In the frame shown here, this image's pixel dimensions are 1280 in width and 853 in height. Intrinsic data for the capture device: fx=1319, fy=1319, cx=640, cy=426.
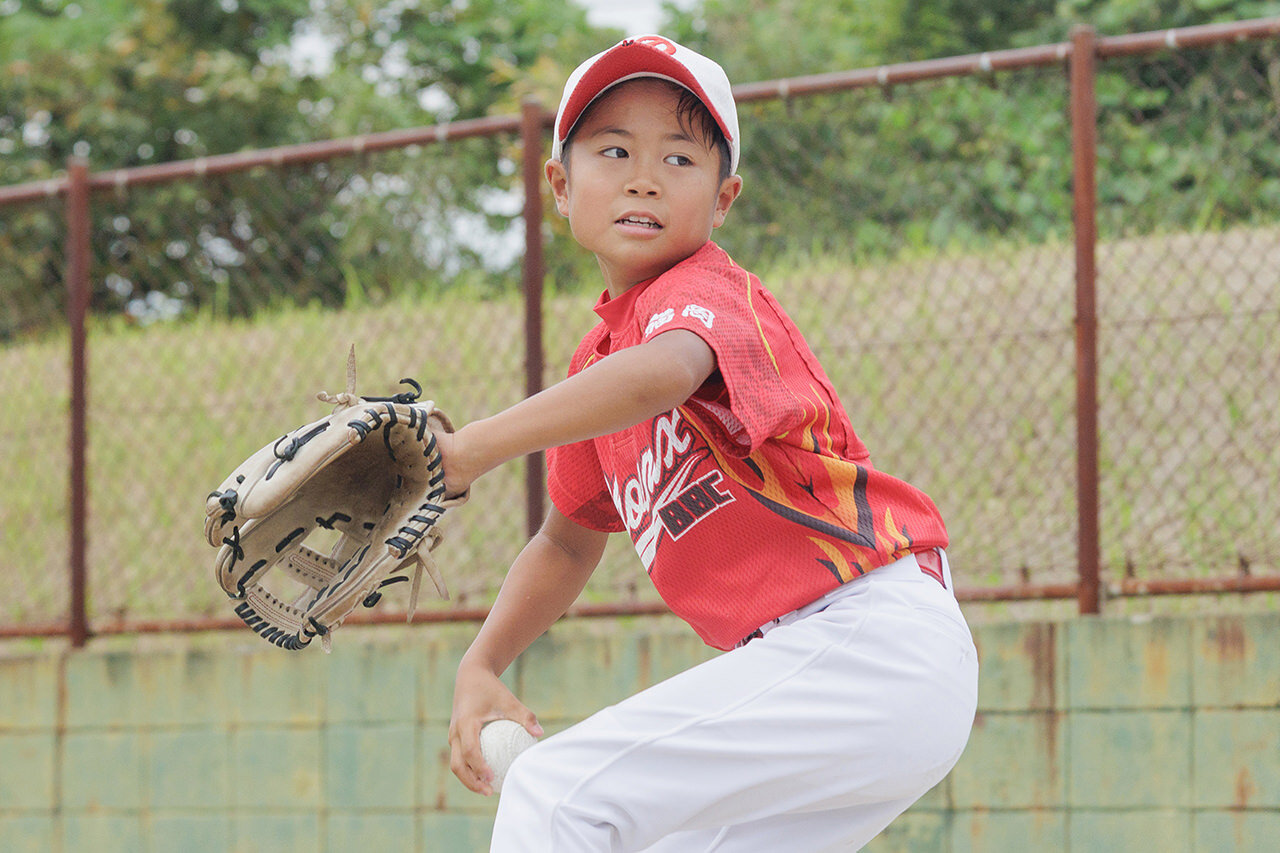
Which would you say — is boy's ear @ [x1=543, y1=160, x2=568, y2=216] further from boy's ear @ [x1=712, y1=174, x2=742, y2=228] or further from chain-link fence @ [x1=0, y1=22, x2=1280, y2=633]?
chain-link fence @ [x1=0, y1=22, x2=1280, y2=633]

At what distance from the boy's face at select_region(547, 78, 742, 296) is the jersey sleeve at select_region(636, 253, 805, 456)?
8 cm

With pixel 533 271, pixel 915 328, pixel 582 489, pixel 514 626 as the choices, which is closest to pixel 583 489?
pixel 582 489

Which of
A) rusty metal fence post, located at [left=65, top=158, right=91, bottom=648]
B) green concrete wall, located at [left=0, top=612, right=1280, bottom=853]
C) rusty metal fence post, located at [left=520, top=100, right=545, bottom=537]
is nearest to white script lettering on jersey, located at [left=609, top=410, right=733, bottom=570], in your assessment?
green concrete wall, located at [left=0, top=612, right=1280, bottom=853]

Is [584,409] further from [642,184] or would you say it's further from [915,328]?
[915,328]

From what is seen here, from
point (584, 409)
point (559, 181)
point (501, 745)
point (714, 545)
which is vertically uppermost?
point (559, 181)

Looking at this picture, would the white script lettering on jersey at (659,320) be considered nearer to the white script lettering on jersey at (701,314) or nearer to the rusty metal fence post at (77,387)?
the white script lettering on jersey at (701,314)

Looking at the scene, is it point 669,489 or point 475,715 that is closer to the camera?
point 669,489

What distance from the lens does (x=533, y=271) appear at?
4188 millimetres

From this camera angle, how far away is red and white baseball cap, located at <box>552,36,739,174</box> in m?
1.79

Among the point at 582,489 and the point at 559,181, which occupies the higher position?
the point at 559,181

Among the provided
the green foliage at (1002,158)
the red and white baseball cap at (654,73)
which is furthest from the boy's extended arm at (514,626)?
the green foliage at (1002,158)

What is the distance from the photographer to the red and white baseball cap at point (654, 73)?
70.6 inches

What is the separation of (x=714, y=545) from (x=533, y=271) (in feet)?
8.24

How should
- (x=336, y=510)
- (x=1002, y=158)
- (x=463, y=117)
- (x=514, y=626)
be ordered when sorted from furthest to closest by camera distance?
1. (x=463, y=117)
2. (x=1002, y=158)
3. (x=514, y=626)
4. (x=336, y=510)
